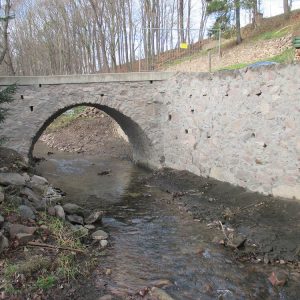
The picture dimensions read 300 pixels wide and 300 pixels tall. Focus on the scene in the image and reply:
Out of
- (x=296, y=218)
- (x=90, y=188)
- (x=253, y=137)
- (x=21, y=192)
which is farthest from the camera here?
(x=90, y=188)

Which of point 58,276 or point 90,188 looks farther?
point 90,188

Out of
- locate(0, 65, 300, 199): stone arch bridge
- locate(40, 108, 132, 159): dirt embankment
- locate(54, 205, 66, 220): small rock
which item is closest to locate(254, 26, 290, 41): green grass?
locate(0, 65, 300, 199): stone arch bridge

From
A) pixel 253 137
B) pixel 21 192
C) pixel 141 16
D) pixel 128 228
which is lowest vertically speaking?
pixel 128 228

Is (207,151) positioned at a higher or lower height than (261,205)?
higher

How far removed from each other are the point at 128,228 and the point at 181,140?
5.24 meters

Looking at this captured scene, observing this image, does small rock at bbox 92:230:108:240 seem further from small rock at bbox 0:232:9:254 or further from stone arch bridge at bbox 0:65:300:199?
stone arch bridge at bbox 0:65:300:199

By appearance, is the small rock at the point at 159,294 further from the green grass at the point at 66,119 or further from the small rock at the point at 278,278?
the green grass at the point at 66,119

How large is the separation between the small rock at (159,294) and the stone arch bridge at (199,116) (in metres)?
4.24

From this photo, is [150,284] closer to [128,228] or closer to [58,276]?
[58,276]

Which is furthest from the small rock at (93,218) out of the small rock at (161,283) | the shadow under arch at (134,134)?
the shadow under arch at (134,134)

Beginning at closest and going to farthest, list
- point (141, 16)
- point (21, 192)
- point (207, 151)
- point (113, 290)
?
point (113, 290)
point (21, 192)
point (207, 151)
point (141, 16)

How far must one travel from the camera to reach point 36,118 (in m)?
13.0

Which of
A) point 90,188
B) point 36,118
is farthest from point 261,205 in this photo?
point 36,118

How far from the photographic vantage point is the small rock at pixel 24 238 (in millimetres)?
6250
